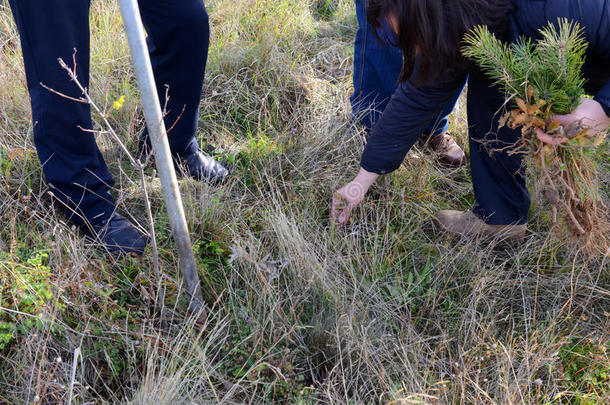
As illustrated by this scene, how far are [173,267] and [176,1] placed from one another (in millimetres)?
973

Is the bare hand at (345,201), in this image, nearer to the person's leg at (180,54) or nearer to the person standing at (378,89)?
the person standing at (378,89)

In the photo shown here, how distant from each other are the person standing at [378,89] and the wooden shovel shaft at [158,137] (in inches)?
46.8

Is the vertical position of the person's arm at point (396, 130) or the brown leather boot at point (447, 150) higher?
the person's arm at point (396, 130)

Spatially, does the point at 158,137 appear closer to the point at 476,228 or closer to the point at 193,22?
the point at 193,22

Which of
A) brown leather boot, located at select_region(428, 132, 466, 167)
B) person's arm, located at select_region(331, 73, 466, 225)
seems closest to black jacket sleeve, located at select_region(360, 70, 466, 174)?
person's arm, located at select_region(331, 73, 466, 225)

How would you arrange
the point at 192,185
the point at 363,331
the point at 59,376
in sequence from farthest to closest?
the point at 192,185
the point at 363,331
the point at 59,376

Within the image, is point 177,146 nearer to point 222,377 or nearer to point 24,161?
point 24,161

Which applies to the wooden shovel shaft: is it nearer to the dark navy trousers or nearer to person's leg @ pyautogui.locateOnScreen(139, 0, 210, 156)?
person's leg @ pyautogui.locateOnScreen(139, 0, 210, 156)

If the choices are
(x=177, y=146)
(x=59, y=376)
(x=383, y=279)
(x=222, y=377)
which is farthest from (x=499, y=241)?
(x=59, y=376)

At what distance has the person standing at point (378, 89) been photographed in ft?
7.82

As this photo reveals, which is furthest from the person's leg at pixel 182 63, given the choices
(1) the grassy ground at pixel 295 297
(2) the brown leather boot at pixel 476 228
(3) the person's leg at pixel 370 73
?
(2) the brown leather boot at pixel 476 228

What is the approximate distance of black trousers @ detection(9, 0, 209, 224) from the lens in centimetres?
165

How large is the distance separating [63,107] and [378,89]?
4.61 feet

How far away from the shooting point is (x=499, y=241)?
2100 mm
